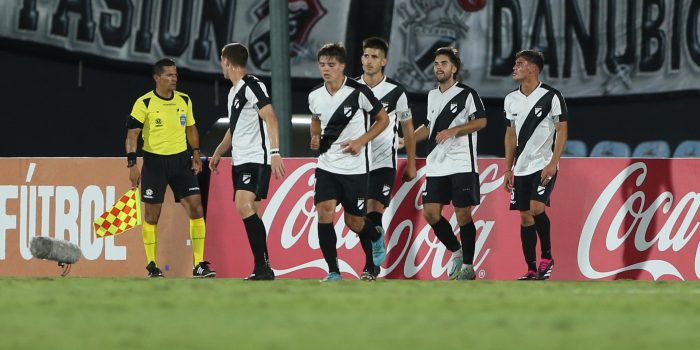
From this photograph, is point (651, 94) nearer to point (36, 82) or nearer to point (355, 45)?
point (355, 45)

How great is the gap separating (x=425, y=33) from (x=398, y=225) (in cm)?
722

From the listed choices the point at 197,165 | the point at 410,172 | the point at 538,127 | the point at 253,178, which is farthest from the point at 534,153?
the point at 197,165

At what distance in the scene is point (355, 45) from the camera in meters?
19.9

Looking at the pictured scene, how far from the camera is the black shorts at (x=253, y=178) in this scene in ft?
38.1

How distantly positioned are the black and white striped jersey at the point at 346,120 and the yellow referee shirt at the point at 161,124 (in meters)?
1.89

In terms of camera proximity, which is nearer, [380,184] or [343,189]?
[343,189]

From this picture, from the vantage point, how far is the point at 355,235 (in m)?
13.2

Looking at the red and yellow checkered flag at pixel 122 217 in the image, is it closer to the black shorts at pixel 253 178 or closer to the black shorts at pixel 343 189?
the black shorts at pixel 253 178

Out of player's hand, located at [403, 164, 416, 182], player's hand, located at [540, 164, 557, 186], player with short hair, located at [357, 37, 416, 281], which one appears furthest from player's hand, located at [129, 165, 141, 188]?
player's hand, located at [540, 164, 557, 186]

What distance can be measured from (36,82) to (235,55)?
8788mm

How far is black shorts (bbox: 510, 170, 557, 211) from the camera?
12320 mm

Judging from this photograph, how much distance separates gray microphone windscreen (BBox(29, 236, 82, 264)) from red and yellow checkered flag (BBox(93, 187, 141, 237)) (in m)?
0.40

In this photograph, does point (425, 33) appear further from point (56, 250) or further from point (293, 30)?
point (56, 250)

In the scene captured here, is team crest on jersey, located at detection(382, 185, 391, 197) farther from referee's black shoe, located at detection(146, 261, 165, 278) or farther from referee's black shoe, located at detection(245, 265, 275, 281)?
referee's black shoe, located at detection(146, 261, 165, 278)
